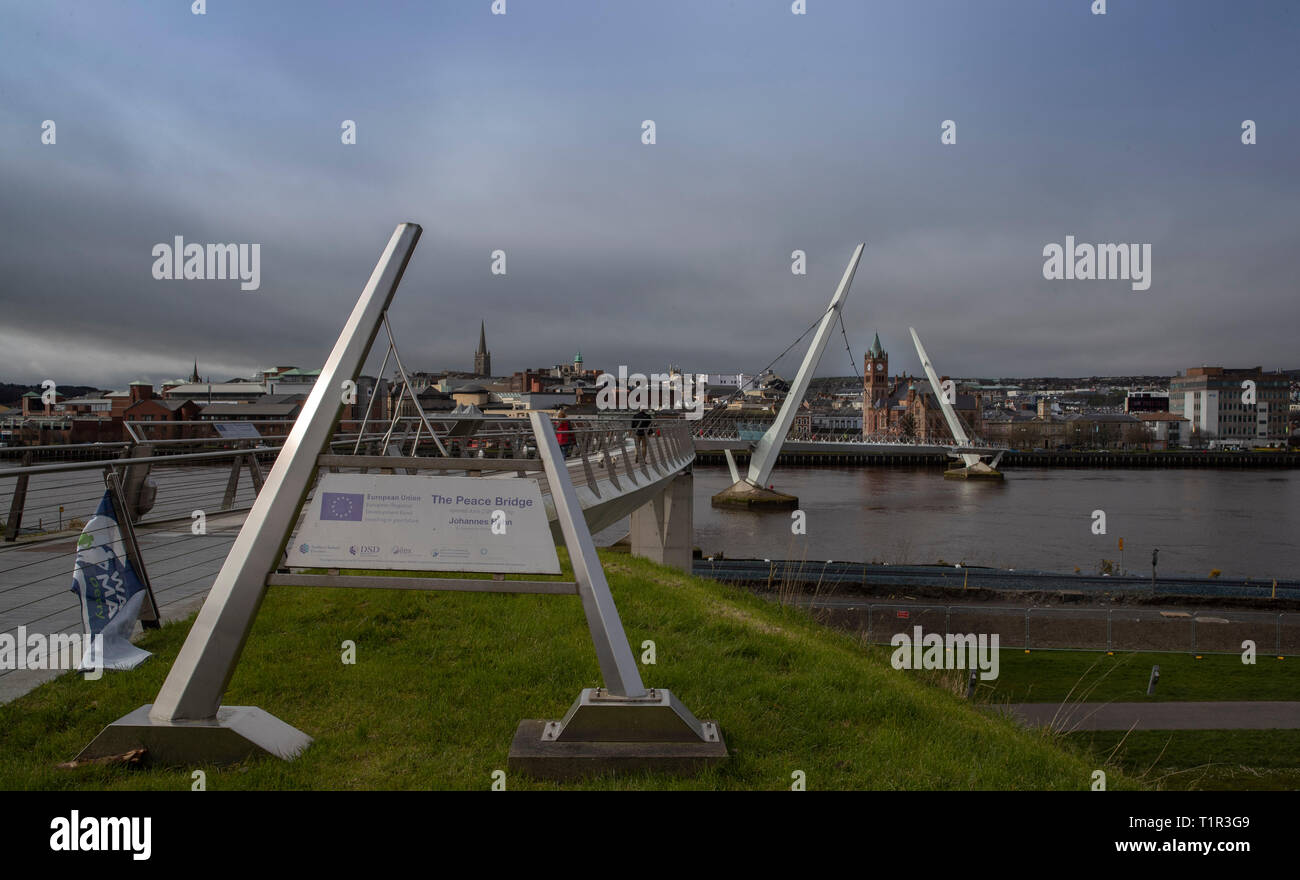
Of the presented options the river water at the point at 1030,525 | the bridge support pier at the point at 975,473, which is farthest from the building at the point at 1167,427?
the bridge support pier at the point at 975,473

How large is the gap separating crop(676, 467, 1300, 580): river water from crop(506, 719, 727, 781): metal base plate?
60.5 feet

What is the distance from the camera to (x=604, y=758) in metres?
3.14

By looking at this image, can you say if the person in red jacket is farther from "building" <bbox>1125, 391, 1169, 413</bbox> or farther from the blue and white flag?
"building" <bbox>1125, 391, 1169, 413</bbox>

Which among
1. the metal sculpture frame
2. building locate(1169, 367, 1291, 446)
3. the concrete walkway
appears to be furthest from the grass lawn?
building locate(1169, 367, 1291, 446)

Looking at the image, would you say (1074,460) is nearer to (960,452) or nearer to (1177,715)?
(960,452)

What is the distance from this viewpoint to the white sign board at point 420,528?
329 cm

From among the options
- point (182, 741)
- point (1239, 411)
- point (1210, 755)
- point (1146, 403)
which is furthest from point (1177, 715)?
point (1146, 403)

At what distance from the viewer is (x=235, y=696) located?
4.01m

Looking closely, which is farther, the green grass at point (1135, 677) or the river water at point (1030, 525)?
the river water at point (1030, 525)

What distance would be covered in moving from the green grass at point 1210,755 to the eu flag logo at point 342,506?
7236 mm

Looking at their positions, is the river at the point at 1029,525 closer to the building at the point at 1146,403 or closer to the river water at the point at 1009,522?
the river water at the point at 1009,522

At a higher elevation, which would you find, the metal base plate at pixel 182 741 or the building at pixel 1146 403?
the building at pixel 1146 403
